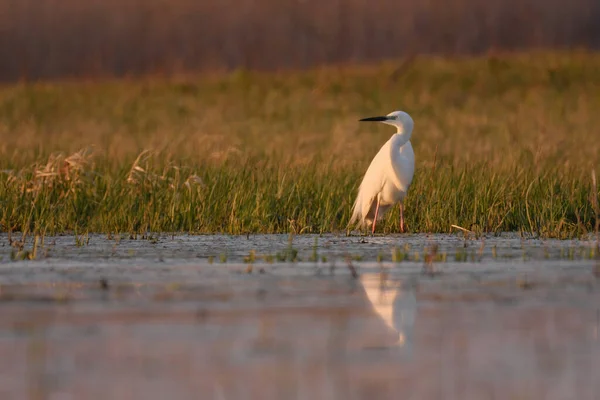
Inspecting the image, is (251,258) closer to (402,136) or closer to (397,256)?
(397,256)

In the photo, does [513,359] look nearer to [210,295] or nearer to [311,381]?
[311,381]

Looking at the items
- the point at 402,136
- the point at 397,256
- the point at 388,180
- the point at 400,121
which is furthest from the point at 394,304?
the point at 400,121

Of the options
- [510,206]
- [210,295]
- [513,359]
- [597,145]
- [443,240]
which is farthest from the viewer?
[597,145]

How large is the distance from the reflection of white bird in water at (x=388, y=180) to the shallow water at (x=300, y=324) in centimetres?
238

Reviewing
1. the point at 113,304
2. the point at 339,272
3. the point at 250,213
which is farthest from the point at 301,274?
the point at 250,213

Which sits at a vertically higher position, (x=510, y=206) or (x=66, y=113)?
(x=66, y=113)

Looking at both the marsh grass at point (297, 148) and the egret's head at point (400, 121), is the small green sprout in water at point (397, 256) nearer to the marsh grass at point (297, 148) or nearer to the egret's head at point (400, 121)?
the marsh grass at point (297, 148)

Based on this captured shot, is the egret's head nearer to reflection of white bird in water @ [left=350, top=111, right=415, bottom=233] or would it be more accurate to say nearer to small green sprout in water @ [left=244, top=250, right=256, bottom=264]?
reflection of white bird in water @ [left=350, top=111, right=415, bottom=233]

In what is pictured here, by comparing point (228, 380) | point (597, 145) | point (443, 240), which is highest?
point (597, 145)

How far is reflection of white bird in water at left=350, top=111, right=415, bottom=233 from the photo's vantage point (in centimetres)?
980

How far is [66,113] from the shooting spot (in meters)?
31.4

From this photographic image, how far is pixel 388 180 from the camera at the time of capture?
32.3 feet

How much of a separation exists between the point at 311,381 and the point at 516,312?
4.91ft

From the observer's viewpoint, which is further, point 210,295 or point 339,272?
point 339,272
